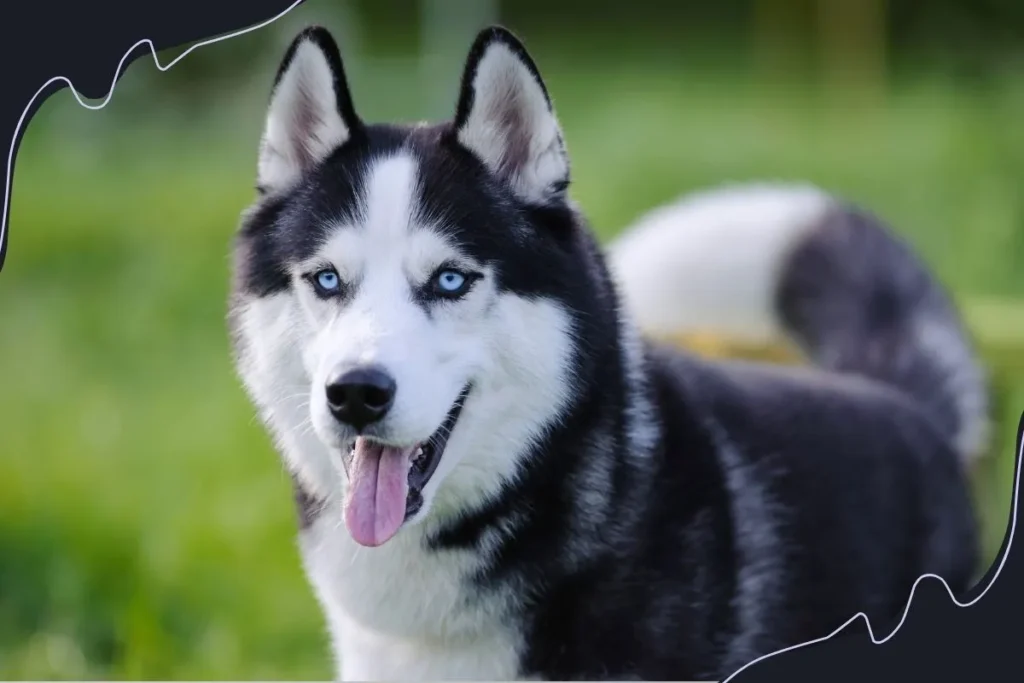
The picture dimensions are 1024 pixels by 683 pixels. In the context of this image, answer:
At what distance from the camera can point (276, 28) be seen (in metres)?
2.46

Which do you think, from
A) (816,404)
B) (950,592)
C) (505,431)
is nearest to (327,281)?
(505,431)

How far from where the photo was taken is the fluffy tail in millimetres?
3027

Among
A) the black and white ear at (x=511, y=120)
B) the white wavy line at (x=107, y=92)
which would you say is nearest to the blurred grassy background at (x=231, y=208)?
the white wavy line at (x=107, y=92)

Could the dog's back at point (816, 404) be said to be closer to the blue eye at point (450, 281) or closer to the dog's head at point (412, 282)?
the dog's head at point (412, 282)

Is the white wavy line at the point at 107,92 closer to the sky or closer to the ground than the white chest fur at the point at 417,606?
closer to the sky

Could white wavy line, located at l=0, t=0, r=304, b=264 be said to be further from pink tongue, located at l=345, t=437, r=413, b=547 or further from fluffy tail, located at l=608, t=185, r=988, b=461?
fluffy tail, located at l=608, t=185, r=988, b=461

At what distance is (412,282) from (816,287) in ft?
4.59

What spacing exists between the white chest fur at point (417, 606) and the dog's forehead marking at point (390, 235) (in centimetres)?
49

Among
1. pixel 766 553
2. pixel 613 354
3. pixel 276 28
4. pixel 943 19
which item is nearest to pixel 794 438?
pixel 766 553

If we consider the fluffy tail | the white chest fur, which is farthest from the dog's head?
the fluffy tail

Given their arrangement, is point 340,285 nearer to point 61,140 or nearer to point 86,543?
point 61,140

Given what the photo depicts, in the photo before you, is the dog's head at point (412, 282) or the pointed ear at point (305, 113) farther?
the pointed ear at point (305, 113)

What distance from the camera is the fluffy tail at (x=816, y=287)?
3.03 m

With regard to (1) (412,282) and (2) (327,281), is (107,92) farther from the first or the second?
(1) (412,282)
